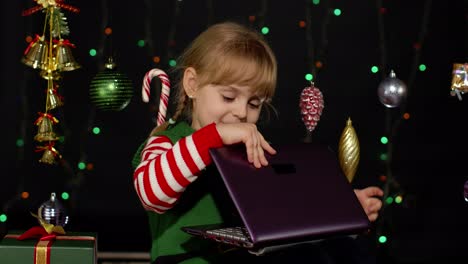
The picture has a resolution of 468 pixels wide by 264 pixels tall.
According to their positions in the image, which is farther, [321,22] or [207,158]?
[321,22]

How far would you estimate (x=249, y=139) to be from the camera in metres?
1.16

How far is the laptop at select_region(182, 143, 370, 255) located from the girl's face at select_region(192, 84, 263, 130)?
227 mm

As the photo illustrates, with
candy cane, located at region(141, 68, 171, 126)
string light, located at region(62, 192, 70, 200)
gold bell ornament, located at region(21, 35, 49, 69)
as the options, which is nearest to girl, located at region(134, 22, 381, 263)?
candy cane, located at region(141, 68, 171, 126)

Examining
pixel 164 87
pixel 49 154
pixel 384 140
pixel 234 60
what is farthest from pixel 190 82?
pixel 384 140

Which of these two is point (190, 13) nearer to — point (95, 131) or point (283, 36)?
point (283, 36)

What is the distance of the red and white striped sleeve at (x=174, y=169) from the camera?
1.20 meters

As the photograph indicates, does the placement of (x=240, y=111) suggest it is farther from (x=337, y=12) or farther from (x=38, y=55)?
(x=337, y=12)

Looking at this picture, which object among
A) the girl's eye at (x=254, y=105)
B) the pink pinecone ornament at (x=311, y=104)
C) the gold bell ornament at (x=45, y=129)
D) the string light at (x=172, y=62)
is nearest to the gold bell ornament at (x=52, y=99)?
the gold bell ornament at (x=45, y=129)

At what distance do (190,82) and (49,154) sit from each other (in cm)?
89

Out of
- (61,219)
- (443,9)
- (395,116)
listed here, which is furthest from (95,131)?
(443,9)

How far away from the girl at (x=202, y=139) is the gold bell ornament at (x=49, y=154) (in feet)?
2.62

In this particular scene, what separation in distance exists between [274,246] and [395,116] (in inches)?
66.4

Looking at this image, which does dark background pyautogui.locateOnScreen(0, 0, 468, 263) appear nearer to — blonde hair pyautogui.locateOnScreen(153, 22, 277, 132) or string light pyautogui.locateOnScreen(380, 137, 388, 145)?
string light pyautogui.locateOnScreen(380, 137, 388, 145)

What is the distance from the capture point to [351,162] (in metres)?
2.11
